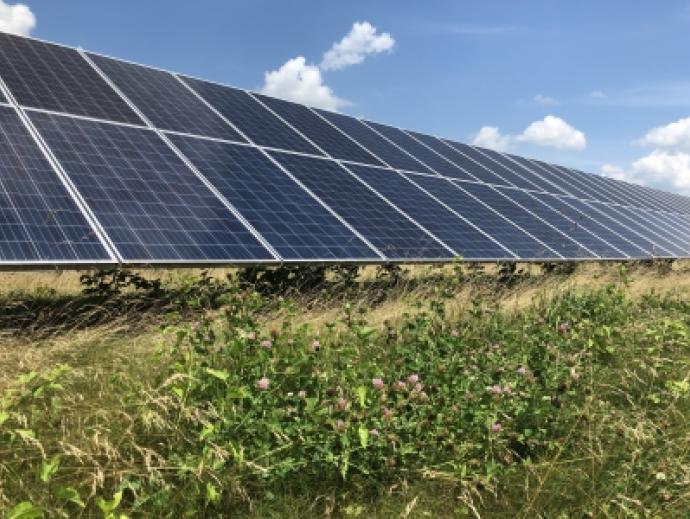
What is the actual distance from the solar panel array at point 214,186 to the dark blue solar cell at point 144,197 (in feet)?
0.09

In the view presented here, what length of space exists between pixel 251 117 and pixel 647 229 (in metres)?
16.0

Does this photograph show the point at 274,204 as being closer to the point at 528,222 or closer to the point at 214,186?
the point at 214,186

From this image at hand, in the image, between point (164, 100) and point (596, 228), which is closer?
point (164, 100)

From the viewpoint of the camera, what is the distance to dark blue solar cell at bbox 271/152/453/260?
10.3 meters

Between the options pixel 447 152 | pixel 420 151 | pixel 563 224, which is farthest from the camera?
pixel 447 152

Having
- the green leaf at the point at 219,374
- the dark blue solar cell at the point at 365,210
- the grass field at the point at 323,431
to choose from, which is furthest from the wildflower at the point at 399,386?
the dark blue solar cell at the point at 365,210

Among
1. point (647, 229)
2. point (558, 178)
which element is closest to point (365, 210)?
point (647, 229)

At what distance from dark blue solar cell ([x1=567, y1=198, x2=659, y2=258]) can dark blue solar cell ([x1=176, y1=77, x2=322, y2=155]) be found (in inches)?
396

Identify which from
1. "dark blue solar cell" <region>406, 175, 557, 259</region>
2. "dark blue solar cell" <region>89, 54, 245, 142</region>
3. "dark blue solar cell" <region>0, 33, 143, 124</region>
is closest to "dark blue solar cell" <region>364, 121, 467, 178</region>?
"dark blue solar cell" <region>406, 175, 557, 259</region>

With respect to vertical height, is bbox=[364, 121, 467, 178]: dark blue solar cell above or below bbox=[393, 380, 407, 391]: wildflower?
above

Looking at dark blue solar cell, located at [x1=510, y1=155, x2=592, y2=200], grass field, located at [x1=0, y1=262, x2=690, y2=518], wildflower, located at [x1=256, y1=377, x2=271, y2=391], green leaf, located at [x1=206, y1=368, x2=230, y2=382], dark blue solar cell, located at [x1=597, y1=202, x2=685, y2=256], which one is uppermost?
dark blue solar cell, located at [x1=510, y1=155, x2=592, y2=200]

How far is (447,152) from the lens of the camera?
20922 millimetres

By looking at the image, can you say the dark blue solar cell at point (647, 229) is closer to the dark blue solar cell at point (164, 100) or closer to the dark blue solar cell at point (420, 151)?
the dark blue solar cell at point (420, 151)

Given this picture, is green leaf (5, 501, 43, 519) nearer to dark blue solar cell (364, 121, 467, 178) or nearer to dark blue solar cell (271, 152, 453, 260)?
dark blue solar cell (271, 152, 453, 260)
